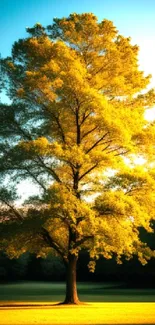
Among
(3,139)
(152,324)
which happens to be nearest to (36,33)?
(3,139)

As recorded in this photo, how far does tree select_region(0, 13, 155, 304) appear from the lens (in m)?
22.9

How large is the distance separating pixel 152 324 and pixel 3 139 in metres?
14.1

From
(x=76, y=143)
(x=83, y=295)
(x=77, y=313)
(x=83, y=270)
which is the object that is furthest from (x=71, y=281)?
(x=83, y=270)

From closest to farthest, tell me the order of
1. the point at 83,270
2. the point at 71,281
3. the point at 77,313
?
the point at 77,313 → the point at 71,281 → the point at 83,270

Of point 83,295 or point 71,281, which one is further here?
point 83,295

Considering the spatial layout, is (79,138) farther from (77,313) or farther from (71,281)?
(77,313)

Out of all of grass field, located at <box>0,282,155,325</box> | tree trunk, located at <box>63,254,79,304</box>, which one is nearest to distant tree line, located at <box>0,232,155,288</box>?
grass field, located at <box>0,282,155,325</box>

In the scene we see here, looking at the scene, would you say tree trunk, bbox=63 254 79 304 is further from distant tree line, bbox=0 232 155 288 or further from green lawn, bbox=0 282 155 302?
distant tree line, bbox=0 232 155 288

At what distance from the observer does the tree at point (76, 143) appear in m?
22.9

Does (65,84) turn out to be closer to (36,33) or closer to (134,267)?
(36,33)

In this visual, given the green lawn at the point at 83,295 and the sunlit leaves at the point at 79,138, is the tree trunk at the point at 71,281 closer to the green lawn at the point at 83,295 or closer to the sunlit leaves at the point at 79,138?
the sunlit leaves at the point at 79,138

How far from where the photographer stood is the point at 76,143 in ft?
84.4

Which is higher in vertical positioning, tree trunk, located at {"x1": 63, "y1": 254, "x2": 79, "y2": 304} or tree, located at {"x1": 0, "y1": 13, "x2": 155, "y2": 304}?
tree, located at {"x1": 0, "y1": 13, "x2": 155, "y2": 304}

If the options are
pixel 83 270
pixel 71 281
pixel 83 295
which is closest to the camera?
pixel 71 281
